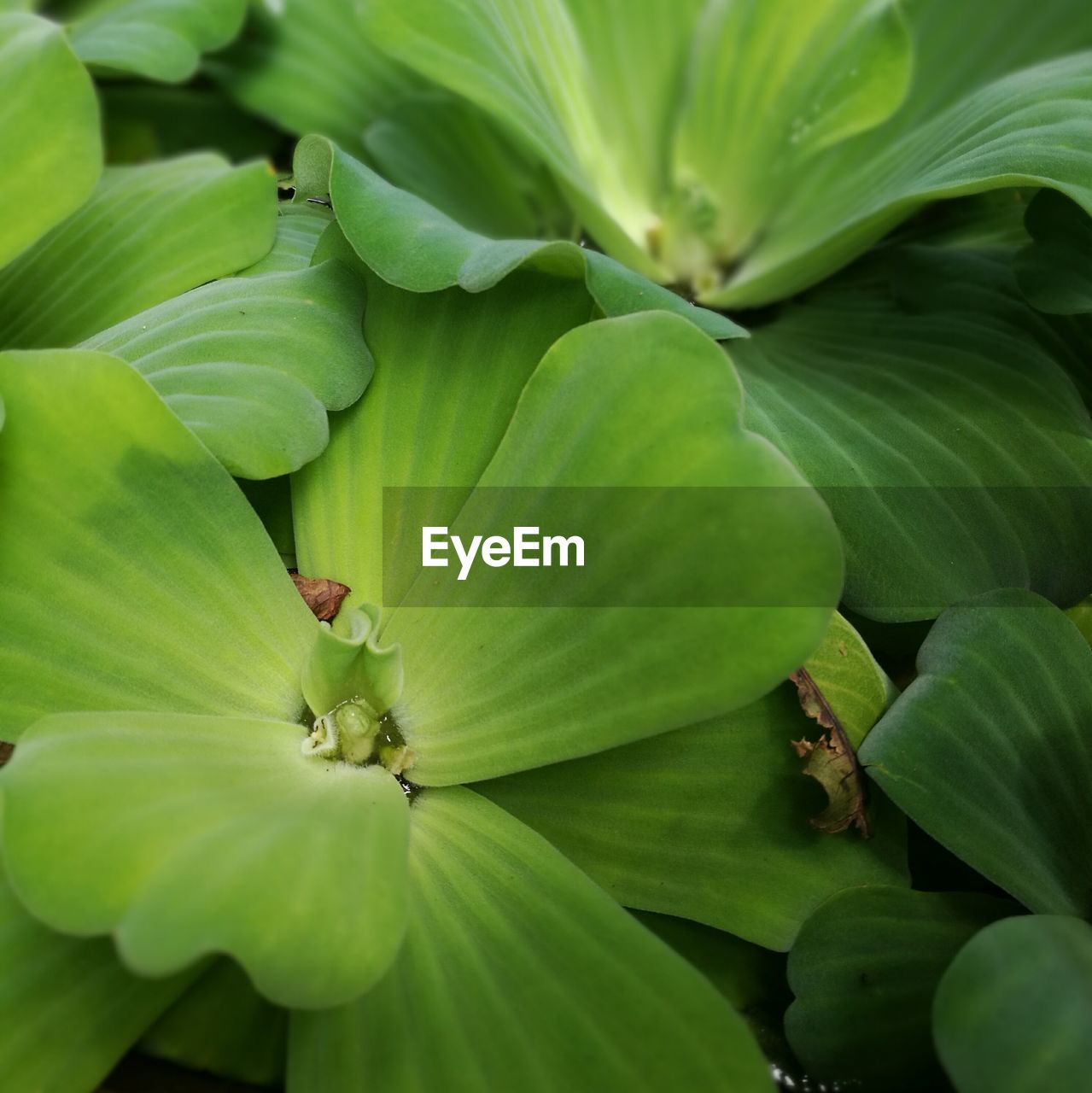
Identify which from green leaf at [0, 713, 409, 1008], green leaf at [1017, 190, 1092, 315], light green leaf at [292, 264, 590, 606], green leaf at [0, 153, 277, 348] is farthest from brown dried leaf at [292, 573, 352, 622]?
green leaf at [1017, 190, 1092, 315]

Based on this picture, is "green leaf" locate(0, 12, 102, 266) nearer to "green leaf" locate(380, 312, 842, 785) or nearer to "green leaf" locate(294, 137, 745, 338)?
"green leaf" locate(294, 137, 745, 338)

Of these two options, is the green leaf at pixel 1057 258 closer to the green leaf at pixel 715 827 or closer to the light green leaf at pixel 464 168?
the green leaf at pixel 715 827

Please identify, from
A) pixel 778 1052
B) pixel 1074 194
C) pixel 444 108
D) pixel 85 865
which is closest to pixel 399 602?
pixel 85 865

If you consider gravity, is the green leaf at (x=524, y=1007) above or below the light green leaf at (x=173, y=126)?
below

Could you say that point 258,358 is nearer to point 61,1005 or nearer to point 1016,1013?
point 61,1005

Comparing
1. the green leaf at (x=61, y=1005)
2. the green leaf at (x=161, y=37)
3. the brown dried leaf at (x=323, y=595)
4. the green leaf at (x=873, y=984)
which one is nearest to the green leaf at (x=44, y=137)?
the green leaf at (x=161, y=37)

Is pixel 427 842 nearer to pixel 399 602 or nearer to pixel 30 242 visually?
pixel 399 602
